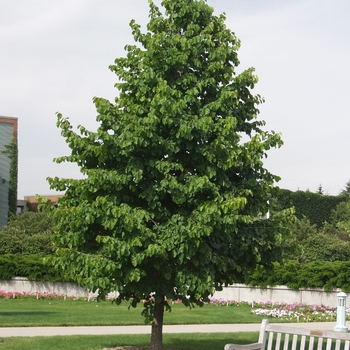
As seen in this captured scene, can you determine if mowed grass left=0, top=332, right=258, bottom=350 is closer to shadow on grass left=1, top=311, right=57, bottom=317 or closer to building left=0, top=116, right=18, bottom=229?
shadow on grass left=1, top=311, right=57, bottom=317

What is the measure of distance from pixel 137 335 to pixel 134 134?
4909mm

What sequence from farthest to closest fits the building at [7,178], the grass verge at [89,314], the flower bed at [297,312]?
1. the building at [7,178]
2. the flower bed at [297,312]
3. the grass verge at [89,314]

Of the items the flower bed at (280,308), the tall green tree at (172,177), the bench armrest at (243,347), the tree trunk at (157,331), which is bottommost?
the flower bed at (280,308)

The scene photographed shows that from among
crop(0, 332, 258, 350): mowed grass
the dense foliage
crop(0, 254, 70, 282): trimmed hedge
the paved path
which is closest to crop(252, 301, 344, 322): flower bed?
the paved path

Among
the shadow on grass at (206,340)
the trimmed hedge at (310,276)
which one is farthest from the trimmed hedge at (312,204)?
the shadow on grass at (206,340)

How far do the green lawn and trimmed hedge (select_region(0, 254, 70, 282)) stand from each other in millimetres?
9365

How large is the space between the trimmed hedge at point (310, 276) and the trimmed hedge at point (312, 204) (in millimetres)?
21566

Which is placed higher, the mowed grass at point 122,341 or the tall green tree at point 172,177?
the tall green tree at point 172,177

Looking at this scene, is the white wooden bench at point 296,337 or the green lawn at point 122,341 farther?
the green lawn at point 122,341

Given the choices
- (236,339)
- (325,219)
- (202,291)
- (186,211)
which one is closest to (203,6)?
(186,211)

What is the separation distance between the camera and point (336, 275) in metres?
19.8

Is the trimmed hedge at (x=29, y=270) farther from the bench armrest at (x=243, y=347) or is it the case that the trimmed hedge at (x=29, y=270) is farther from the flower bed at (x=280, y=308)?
the bench armrest at (x=243, y=347)

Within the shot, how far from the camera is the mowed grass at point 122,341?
1040cm

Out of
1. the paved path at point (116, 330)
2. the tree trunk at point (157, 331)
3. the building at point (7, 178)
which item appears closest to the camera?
the tree trunk at point (157, 331)
